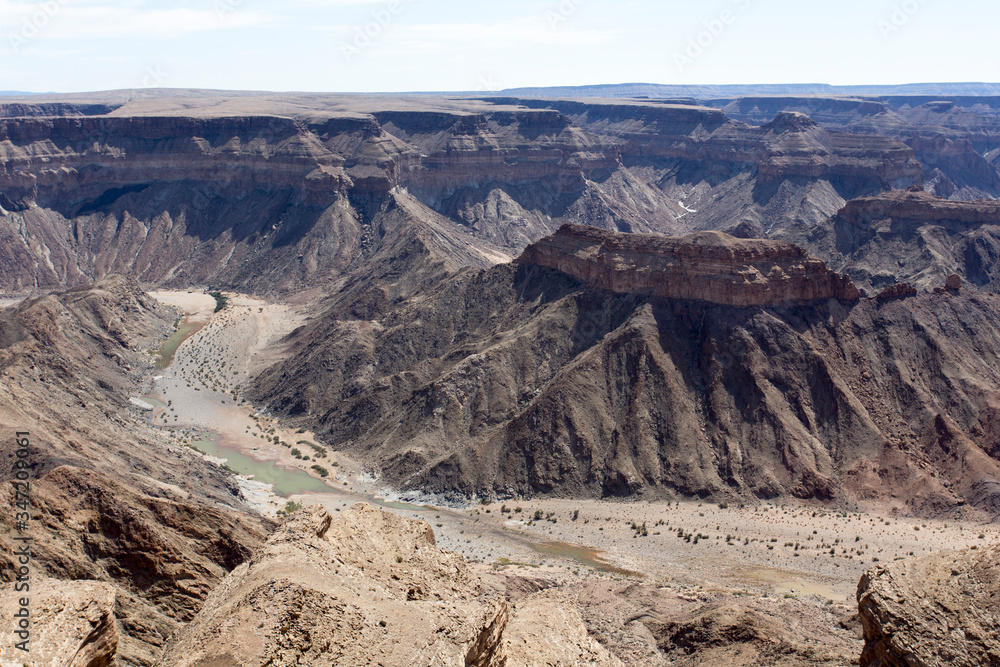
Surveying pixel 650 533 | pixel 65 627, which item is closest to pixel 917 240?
pixel 650 533

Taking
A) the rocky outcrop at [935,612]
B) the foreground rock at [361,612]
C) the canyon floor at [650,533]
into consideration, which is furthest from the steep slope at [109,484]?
the rocky outcrop at [935,612]

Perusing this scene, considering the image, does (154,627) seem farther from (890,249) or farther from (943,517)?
(890,249)

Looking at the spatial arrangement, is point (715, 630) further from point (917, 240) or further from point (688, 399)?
point (917, 240)

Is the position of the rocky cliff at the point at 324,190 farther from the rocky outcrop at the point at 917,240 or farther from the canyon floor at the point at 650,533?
the canyon floor at the point at 650,533

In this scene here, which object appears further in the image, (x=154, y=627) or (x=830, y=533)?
(x=830, y=533)

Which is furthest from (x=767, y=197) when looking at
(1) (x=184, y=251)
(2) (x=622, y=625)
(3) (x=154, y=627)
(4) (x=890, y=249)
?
(3) (x=154, y=627)
